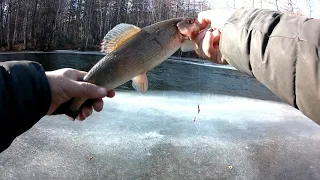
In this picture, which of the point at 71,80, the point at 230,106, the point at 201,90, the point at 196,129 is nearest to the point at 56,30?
the point at 201,90

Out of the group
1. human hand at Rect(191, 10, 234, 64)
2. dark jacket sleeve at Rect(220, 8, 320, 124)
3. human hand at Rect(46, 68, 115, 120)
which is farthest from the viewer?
human hand at Rect(191, 10, 234, 64)

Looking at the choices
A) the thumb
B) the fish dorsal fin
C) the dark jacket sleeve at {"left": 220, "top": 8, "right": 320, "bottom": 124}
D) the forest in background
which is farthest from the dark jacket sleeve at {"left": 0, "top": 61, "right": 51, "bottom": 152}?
the forest in background

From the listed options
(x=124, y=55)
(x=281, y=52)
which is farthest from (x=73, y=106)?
(x=281, y=52)

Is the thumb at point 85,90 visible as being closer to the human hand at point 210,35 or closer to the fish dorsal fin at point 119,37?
the fish dorsal fin at point 119,37

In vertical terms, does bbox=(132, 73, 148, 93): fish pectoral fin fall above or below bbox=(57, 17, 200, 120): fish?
below

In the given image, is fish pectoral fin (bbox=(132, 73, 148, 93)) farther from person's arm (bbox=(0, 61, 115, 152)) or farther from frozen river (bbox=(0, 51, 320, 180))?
frozen river (bbox=(0, 51, 320, 180))

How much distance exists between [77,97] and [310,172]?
555 cm

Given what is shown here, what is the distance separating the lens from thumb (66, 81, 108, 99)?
2.43 m

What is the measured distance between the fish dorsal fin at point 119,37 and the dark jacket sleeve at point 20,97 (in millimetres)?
604

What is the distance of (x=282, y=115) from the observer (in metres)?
12.1

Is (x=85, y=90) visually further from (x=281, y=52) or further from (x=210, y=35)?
(x=281, y=52)

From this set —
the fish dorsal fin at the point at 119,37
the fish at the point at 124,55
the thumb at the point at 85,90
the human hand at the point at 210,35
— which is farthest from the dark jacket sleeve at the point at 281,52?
the thumb at the point at 85,90

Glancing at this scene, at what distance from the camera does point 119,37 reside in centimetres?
254

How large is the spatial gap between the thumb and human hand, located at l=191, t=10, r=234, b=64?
34.5 inches
